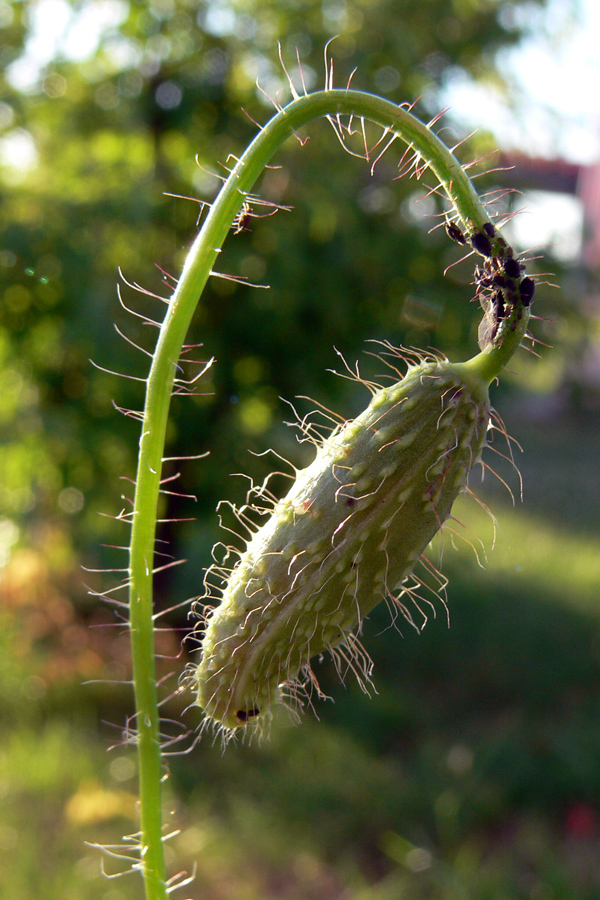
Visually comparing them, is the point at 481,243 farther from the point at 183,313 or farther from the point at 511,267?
the point at 183,313

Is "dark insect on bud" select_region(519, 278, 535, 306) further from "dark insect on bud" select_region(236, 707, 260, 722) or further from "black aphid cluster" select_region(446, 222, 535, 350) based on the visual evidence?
"dark insect on bud" select_region(236, 707, 260, 722)

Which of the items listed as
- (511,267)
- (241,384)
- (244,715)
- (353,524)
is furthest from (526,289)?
(241,384)

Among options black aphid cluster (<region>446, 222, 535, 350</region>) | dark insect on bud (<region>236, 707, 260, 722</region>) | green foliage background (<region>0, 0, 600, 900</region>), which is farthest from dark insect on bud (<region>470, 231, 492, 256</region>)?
green foliage background (<region>0, 0, 600, 900</region>)

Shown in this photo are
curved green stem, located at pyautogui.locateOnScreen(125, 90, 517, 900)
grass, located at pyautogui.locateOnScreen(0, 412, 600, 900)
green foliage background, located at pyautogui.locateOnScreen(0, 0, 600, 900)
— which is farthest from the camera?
green foliage background, located at pyautogui.locateOnScreen(0, 0, 600, 900)

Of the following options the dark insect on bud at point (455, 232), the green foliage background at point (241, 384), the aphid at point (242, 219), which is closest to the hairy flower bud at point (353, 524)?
the dark insect on bud at point (455, 232)

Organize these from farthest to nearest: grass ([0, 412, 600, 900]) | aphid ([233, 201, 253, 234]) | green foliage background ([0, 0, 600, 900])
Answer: green foliage background ([0, 0, 600, 900]) < grass ([0, 412, 600, 900]) < aphid ([233, 201, 253, 234])

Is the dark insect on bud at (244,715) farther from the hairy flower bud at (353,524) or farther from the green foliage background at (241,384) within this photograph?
the green foliage background at (241,384)

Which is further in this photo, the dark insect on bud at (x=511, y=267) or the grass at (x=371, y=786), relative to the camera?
the grass at (x=371, y=786)

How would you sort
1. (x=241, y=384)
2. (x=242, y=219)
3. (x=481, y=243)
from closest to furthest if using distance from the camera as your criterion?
(x=481, y=243)
(x=242, y=219)
(x=241, y=384)
